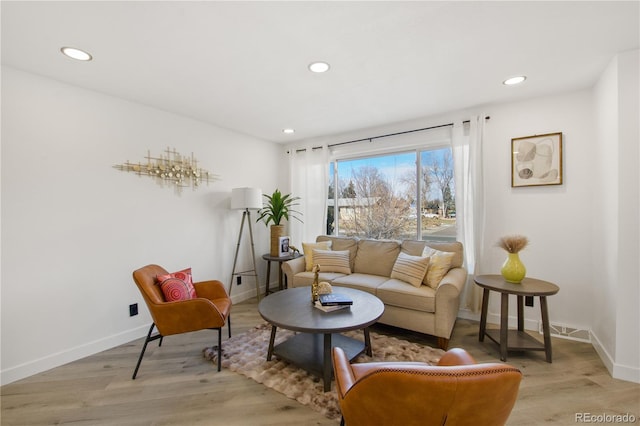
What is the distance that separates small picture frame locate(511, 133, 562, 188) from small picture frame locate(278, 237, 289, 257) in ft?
9.41

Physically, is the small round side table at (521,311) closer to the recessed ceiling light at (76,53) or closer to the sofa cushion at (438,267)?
the sofa cushion at (438,267)

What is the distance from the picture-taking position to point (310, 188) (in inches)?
173

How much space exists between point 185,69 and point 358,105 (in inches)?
67.7

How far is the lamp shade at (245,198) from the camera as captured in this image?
3617 millimetres

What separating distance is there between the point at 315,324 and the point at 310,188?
2740 millimetres

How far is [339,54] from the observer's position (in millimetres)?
2006

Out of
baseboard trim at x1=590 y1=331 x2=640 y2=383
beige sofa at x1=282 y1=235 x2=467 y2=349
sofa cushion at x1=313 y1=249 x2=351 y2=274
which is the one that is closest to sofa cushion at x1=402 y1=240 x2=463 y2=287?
beige sofa at x1=282 y1=235 x2=467 y2=349

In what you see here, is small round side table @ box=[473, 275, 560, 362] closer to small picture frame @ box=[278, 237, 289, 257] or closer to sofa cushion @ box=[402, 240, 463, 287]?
sofa cushion @ box=[402, 240, 463, 287]

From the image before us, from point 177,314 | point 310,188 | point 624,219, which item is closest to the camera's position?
point 624,219

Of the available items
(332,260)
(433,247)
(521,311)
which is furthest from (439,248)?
(332,260)

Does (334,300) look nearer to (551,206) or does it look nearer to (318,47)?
(318,47)

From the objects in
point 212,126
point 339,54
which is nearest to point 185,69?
point 339,54

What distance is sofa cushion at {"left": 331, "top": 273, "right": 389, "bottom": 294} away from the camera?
9.47ft

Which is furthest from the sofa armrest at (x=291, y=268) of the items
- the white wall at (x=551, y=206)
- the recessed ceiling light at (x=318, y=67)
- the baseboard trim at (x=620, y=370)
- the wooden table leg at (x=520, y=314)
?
the baseboard trim at (x=620, y=370)
